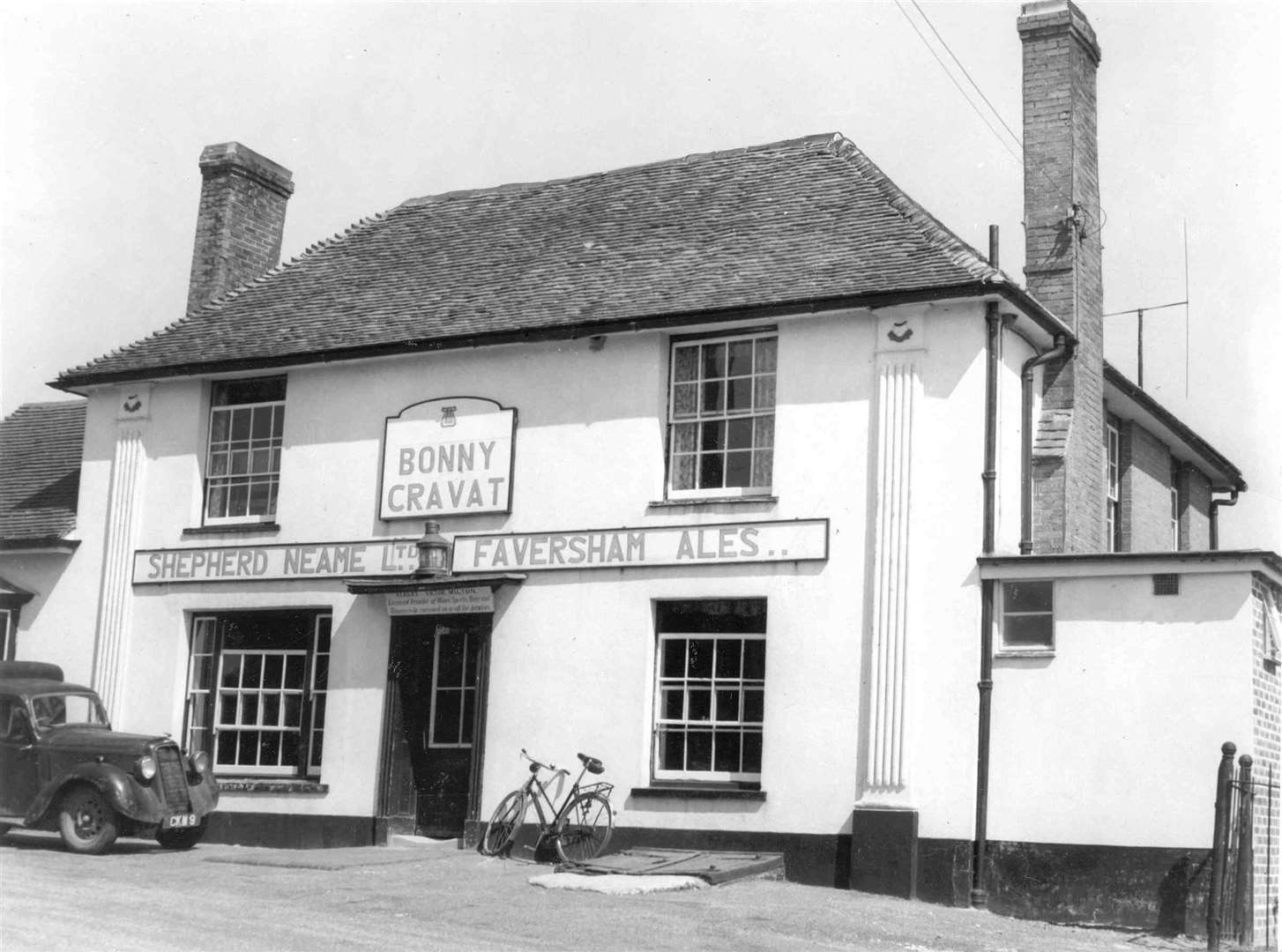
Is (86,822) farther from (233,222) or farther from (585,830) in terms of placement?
(233,222)

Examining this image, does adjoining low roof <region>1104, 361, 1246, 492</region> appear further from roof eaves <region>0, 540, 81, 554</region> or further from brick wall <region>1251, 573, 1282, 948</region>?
roof eaves <region>0, 540, 81, 554</region>

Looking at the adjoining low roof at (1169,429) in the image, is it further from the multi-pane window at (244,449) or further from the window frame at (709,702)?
the multi-pane window at (244,449)

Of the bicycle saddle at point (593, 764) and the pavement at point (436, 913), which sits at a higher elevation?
the bicycle saddle at point (593, 764)

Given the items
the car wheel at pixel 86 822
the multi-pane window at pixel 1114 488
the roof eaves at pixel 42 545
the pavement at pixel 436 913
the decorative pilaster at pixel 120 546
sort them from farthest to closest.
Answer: the multi-pane window at pixel 1114 488 → the roof eaves at pixel 42 545 → the decorative pilaster at pixel 120 546 → the car wheel at pixel 86 822 → the pavement at pixel 436 913

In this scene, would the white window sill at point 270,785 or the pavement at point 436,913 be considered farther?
the white window sill at point 270,785

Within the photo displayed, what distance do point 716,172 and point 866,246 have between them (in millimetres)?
3654

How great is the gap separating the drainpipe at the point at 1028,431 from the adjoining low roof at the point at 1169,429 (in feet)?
7.50

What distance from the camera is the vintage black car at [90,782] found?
1653cm

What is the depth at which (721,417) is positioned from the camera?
17219mm

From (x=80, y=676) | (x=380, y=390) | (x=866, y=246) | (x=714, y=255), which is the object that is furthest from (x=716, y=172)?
A: (x=80, y=676)

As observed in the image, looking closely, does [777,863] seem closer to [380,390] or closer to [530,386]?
[530,386]

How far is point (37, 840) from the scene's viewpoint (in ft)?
57.9

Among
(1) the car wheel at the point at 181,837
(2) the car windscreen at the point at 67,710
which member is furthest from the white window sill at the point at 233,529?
(1) the car wheel at the point at 181,837

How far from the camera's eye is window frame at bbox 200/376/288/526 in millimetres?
19938
